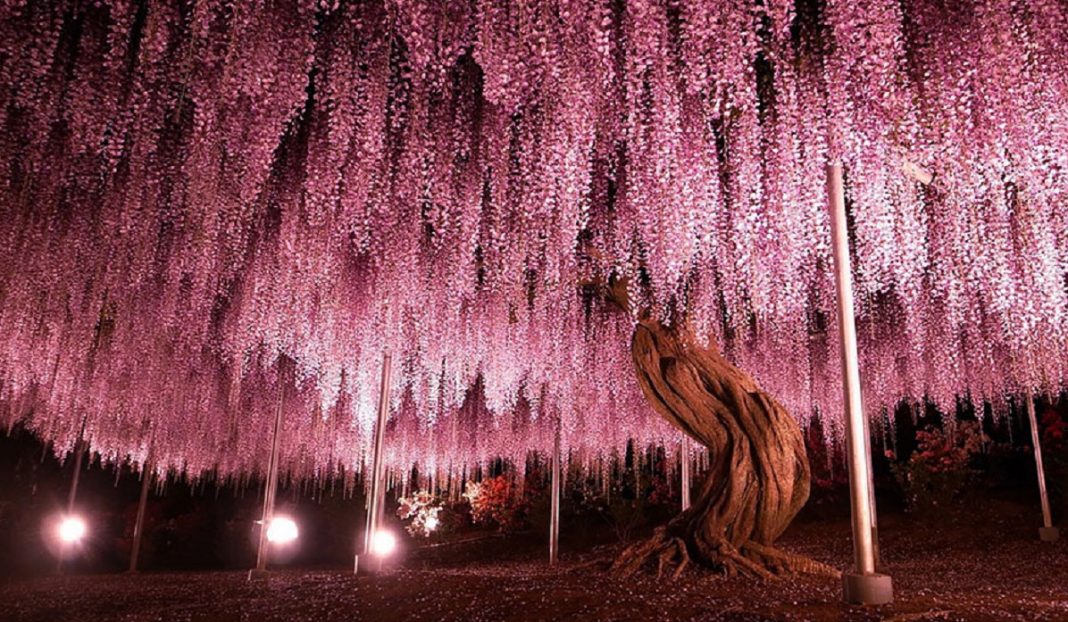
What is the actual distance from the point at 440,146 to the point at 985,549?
22.4 feet

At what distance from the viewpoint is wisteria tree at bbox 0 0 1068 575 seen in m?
3.31

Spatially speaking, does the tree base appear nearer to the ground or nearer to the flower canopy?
the ground

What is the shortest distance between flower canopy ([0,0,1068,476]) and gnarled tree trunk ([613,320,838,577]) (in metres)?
0.53

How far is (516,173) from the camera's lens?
14.4 feet

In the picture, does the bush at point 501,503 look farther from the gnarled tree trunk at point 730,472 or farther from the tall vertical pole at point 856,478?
the tall vertical pole at point 856,478

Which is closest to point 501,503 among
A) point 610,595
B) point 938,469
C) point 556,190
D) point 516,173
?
point 938,469

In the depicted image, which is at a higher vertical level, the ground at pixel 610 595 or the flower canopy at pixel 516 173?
the flower canopy at pixel 516 173

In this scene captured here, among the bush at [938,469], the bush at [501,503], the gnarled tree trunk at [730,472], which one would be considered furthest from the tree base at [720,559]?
the bush at [501,503]

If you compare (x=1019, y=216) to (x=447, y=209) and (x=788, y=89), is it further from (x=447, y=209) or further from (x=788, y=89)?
(x=447, y=209)

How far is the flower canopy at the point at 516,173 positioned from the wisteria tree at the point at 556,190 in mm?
21

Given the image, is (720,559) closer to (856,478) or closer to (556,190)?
(856,478)

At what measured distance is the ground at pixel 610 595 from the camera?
10.5 ft

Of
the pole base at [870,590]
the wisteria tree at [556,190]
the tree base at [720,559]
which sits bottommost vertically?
the tree base at [720,559]

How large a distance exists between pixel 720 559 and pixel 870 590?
206 centimetres
